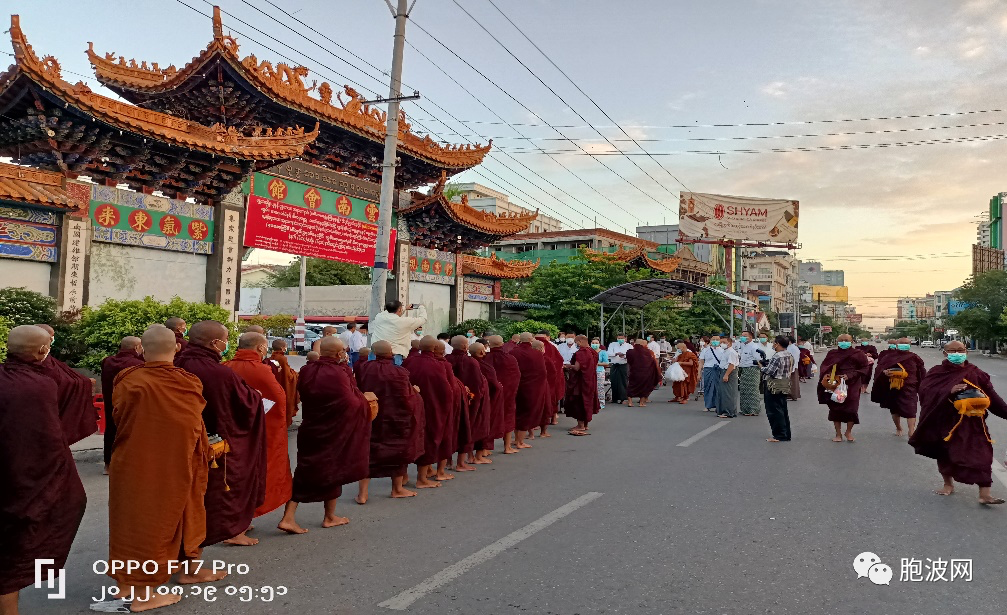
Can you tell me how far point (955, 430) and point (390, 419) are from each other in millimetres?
5264

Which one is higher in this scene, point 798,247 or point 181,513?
point 798,247

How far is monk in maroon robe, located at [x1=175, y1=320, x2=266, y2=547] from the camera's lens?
435 cm

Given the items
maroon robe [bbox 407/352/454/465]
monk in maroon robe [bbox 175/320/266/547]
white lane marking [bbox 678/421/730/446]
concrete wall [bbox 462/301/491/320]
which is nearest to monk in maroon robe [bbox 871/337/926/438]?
white lane marking [bbox 678/421/730/446]

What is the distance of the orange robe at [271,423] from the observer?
5.20m

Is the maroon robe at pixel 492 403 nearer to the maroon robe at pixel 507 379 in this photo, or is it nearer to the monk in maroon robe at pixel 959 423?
the maroon robe at pixel 507 379

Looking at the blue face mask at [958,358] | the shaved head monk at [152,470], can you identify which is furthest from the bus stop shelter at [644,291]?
the shaved head monk at [152,470]

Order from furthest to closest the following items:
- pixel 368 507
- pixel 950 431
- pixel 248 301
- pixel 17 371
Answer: pixel 248 301
pixel 950 431
pixel 368 507
pixel 17 371

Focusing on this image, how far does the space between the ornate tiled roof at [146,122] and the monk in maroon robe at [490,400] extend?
8110 millimetres

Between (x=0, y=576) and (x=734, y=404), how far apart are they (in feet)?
40.0

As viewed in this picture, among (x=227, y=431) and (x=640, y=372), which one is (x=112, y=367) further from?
(x=640, y=372)

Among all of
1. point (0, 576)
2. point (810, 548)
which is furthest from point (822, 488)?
point (0, 576)

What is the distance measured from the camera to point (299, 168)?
56.3 ft

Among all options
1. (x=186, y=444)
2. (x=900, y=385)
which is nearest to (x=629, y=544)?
(x=186, y=444)

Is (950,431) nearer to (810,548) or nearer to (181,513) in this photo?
(810,548)
